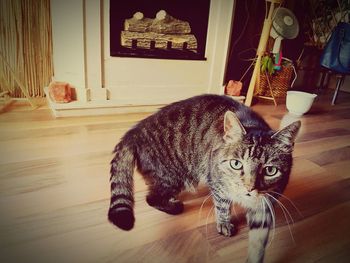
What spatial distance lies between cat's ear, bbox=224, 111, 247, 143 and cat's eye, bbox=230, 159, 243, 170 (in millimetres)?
73

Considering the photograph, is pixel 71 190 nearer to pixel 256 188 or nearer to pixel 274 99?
pixel 256 188

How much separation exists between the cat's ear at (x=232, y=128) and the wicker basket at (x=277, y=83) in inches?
86.2

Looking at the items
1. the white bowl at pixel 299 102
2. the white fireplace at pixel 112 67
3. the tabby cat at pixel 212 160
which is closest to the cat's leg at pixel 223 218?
the tabby cat at pixel 212 160

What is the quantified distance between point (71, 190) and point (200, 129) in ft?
2.07

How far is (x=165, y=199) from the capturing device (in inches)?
43.4

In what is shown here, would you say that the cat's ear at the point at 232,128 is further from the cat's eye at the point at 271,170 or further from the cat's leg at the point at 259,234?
the cat's leg at the point at 259,234

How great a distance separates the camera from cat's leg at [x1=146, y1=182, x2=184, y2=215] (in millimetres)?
1088

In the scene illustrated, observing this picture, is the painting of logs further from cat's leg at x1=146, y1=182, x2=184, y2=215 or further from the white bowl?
cat's leg at x1=146, y1=182, x2=184, y2=215

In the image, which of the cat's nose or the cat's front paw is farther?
the cat's front paw

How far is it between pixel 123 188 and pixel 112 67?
4.72 ft

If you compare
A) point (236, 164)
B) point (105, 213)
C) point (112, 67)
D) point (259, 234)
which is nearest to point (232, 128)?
point (236, 164)

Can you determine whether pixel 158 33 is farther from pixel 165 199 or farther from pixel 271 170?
pixel 271 170

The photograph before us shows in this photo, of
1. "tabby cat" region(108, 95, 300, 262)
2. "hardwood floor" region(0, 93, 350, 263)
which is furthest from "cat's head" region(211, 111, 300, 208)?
"hardwood floor" region(0, 93, 350, 263)

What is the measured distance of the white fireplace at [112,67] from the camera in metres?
1.91
